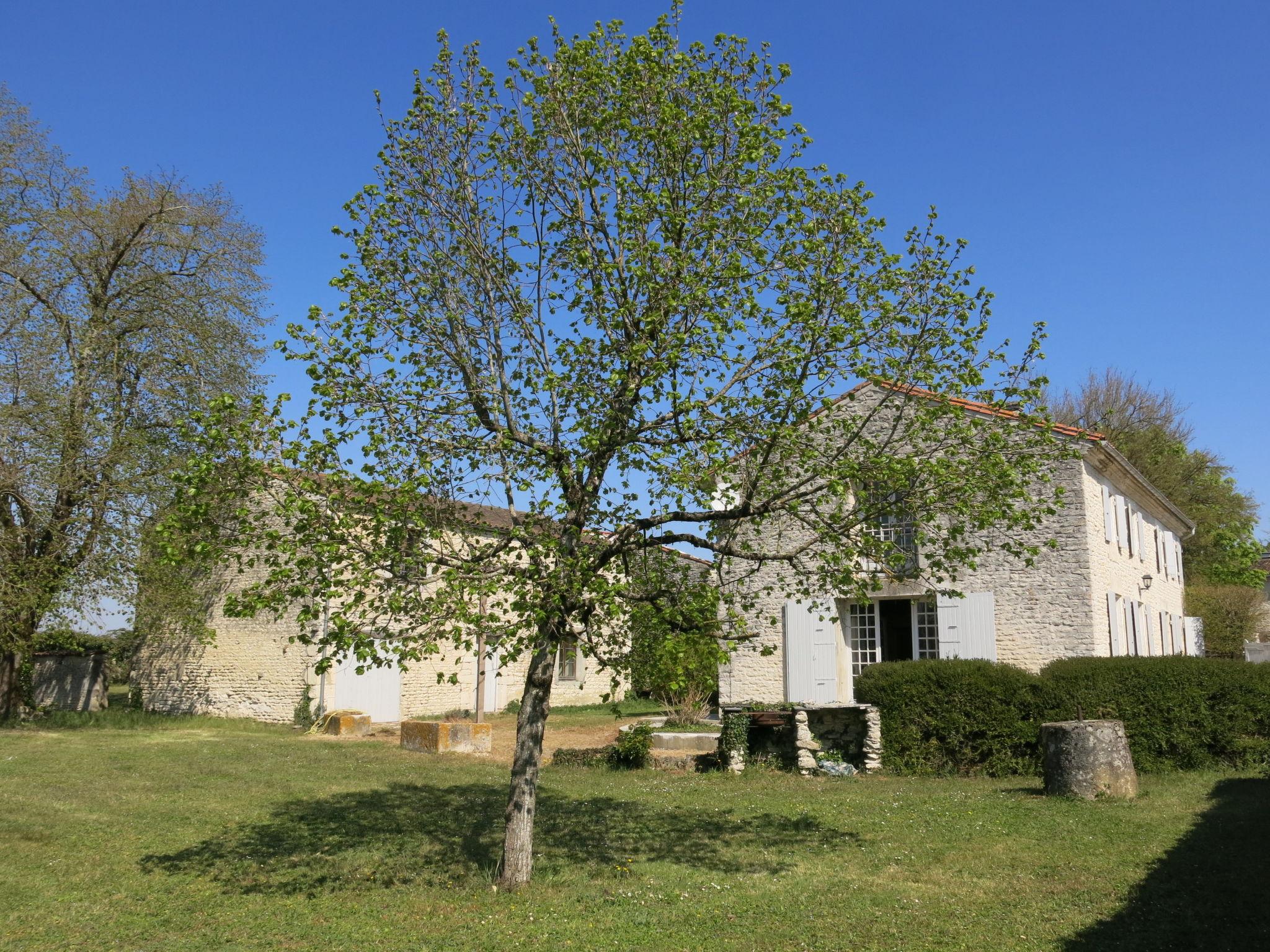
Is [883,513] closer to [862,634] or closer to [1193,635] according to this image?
[862,634]

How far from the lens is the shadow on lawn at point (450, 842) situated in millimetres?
7969

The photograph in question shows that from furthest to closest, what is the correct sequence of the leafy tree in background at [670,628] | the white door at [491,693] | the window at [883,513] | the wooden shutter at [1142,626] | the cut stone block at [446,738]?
1. the white door at [491,693]
2. the wooden shutter at [1142,626]
3. the cut stone block at [446,738]
4. the window at [883,513]
5. the leafy tree in background at [670,628]

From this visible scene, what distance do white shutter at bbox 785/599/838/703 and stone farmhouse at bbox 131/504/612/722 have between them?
205 inches

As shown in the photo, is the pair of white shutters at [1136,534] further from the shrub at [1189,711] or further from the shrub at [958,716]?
the shrub at [958,716]

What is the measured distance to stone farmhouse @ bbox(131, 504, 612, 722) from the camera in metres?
20.6

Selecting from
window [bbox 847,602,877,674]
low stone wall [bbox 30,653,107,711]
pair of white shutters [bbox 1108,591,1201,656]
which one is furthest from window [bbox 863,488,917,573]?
low stone wall [bbox 30,653,107,711]

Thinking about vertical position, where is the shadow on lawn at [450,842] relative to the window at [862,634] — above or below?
below

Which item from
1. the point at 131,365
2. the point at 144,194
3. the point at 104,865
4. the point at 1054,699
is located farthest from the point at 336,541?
the point at 144,194

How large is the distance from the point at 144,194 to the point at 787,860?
1972 cm

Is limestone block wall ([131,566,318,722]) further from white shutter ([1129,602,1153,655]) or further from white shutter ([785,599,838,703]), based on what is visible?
white shutter ([1129,602,1153,655])

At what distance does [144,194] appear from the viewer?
20.4 m

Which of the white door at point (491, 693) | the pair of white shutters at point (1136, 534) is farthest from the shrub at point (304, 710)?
the pair of white shutters at point (1136, 534)

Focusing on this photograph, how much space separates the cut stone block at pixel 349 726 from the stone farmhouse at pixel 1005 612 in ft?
24.3

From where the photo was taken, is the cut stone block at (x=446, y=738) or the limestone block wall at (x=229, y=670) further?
the limestone block wall at (x=229, y=670)
